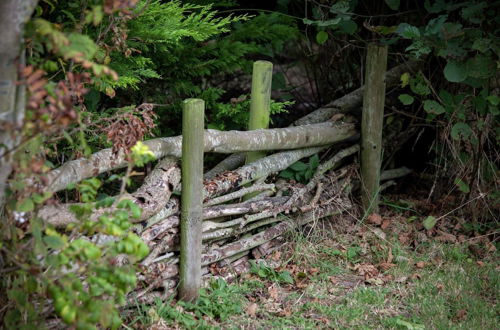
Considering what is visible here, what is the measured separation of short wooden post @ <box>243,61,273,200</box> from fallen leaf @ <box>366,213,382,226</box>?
43.6 inches

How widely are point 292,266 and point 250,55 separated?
7.55 feet

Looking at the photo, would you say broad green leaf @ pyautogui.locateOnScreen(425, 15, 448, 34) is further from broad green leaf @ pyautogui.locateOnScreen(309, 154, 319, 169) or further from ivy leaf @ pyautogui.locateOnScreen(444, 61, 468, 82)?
broad green leaf @ pyautogui.locateOnScreen(309, 154, 319, 169)

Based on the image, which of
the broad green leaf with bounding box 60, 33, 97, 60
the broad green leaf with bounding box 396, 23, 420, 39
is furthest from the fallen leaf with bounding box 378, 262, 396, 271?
the broad green leaf with bounding box 60, 33, 97, 60

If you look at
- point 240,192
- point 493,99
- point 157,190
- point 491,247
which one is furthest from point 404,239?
point 157,190

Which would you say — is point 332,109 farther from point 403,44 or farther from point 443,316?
point 443,316

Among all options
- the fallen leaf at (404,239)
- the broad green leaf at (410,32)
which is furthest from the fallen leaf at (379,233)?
the broad green leaf at (410,32)

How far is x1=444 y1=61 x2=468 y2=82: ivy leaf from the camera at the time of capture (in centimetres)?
452

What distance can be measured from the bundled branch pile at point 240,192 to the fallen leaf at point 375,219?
188 mm

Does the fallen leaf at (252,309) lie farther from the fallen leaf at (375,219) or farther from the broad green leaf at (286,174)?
the fallen leaf at (375,219)

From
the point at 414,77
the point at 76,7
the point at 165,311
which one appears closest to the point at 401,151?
the point at 414,77

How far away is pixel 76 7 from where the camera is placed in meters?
3.50

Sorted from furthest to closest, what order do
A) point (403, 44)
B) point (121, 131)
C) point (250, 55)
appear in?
point (250, 55) < point (403, 44) < point (121, 131)

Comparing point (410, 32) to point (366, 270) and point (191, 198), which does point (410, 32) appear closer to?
point (366, 270)

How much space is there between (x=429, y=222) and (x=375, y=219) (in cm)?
40
